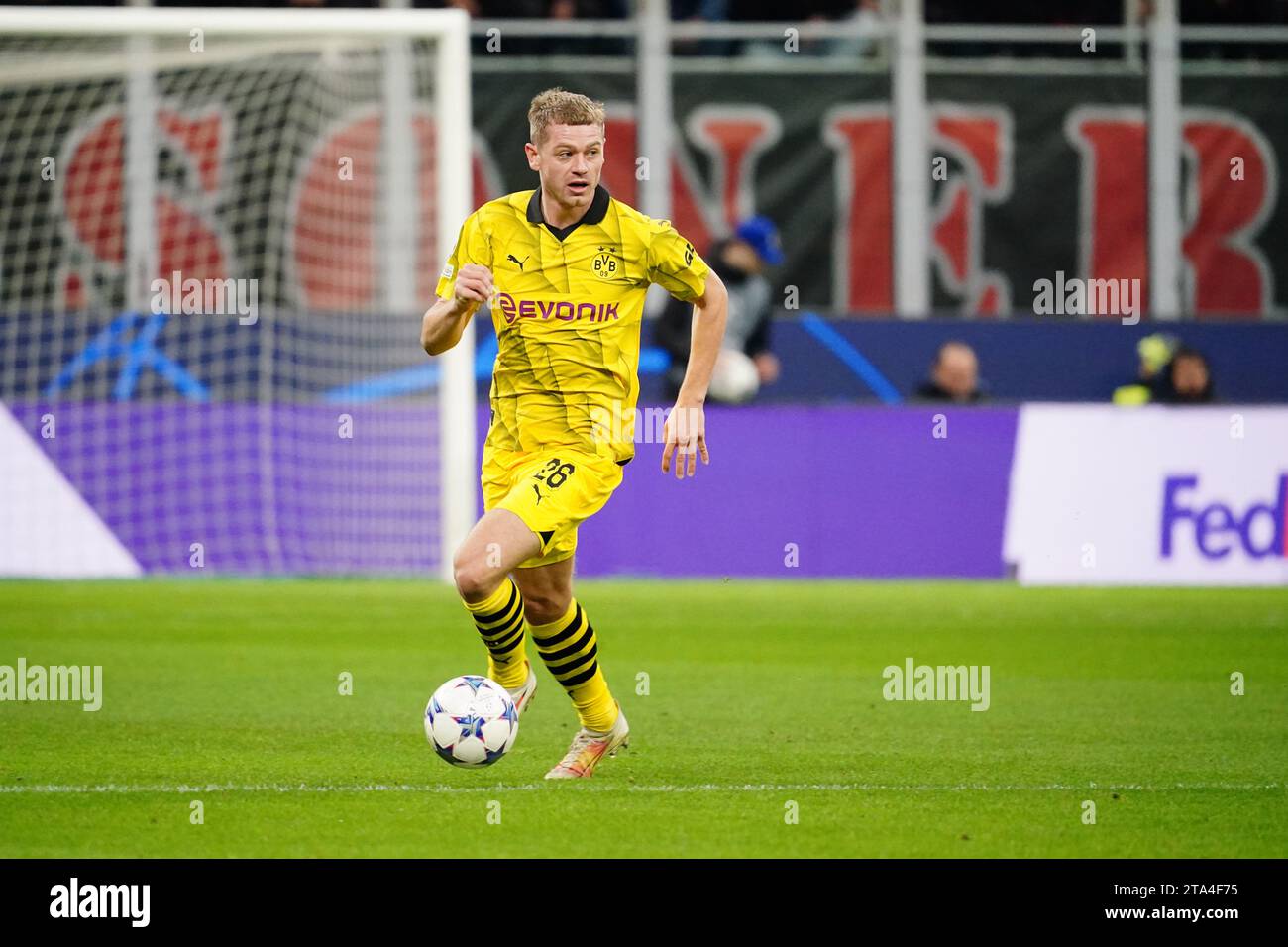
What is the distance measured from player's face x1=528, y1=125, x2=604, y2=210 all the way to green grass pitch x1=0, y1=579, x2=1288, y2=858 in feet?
6.25

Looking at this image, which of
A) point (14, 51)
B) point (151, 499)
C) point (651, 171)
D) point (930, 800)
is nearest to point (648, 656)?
point (930, 800)

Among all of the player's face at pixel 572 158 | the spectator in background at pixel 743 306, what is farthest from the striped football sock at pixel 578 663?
the spectator in background at pixel 743 306

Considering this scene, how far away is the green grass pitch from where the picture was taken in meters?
6.02

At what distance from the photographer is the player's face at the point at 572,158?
6.80 m

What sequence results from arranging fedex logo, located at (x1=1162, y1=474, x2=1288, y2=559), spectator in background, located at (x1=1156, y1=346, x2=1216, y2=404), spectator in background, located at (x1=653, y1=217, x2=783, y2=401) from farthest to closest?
spectator in background, located at (x1=1156, y1=346, x2=1216, y2=404) → spectator in background, located at (x1=653, y1=217, x2=783, y2=401) → fedex logo, located at (x1=1162, y1=474, x2=1288, y2=559)

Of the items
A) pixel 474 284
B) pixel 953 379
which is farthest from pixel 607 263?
pixel 953 379

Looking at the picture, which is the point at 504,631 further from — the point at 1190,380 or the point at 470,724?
the point at 1190,380

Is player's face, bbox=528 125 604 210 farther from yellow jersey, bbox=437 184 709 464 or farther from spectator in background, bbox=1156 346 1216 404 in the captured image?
spectator in background, bbox=1156 346 1216 404

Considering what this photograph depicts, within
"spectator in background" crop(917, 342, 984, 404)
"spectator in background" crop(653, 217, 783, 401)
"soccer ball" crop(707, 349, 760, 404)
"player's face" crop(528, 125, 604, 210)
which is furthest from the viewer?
"spectator in background" crop(653, 217, 783, 401)

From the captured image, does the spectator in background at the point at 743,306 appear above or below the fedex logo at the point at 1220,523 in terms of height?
above

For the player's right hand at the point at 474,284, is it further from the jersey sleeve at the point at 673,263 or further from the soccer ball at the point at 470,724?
the soccer ball at the point at 470,724

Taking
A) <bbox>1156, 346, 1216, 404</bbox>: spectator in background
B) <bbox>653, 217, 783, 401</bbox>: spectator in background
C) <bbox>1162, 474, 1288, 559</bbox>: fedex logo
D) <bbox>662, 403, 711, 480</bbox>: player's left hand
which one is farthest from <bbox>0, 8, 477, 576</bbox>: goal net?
<bbox>662, 403, 711, 480</bbox>: player's left hand

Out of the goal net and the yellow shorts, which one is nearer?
the yellow shorts

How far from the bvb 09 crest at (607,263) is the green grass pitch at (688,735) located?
1662mm
